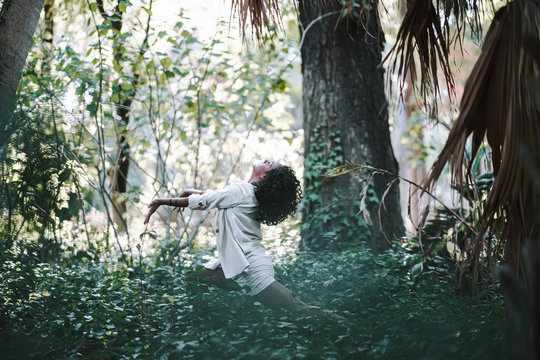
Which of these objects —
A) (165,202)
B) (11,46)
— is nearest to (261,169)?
(165,202)

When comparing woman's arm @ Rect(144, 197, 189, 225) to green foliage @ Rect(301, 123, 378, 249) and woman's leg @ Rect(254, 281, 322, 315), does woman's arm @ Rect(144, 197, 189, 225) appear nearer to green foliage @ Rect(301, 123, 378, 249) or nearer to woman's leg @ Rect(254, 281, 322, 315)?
woman's leg @ Rect(254, 281, 322, 315)

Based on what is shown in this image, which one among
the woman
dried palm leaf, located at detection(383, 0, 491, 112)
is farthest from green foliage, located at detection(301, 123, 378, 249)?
dried palm leaf, located at detection(383, 0, 491, 112)

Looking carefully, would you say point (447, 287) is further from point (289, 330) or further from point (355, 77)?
point (355, 77)

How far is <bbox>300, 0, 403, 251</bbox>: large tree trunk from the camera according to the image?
5805 mm

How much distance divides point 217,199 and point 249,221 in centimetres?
38

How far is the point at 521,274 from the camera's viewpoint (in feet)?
7.62

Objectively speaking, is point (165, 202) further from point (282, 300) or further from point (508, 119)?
point (508, 119)

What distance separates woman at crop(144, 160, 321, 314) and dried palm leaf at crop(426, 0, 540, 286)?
1.70m

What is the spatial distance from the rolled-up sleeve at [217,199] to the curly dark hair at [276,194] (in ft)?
0.75

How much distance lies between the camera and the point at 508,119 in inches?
87.2

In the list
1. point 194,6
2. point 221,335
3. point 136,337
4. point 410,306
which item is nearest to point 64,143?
point 136,337

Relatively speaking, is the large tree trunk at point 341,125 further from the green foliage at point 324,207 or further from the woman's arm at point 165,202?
the woman's arm at point 165,202

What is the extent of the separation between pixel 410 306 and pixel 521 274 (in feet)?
4.09

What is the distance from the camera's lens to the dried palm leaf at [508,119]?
2139 millimetres
